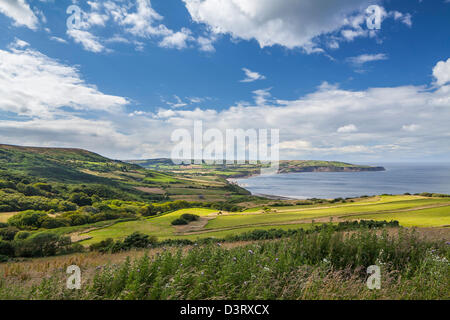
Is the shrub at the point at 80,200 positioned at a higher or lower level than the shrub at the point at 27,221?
lower

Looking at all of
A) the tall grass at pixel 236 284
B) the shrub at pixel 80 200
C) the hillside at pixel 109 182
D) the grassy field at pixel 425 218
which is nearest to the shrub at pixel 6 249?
the tall grass at pixel 236 284

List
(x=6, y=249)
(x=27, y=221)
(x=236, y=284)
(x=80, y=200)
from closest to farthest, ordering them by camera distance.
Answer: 1. (x=236, y=284)
2. (x=6, y=249)
3. (x=27, y=221)
4. (x=80, y=200)

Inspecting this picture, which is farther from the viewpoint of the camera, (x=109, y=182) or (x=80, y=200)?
(x=109, y=182)

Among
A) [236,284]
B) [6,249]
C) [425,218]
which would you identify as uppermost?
[236,284]

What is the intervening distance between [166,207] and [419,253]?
5805 centimetres

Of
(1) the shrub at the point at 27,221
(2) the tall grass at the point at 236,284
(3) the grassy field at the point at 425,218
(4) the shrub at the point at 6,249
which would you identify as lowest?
(1) the shrub at the point at 27,221

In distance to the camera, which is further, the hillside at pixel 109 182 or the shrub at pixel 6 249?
the hillside at pixel 109 182

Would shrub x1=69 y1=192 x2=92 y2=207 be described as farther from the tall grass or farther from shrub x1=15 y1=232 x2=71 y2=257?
the tall grass

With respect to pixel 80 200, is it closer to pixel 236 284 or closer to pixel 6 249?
pixel 6 249

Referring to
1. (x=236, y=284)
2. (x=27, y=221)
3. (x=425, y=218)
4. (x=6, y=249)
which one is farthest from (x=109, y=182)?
(x=236, y=284)

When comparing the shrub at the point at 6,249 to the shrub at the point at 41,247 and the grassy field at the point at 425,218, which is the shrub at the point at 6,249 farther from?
the grassy field at the point at 425,218
